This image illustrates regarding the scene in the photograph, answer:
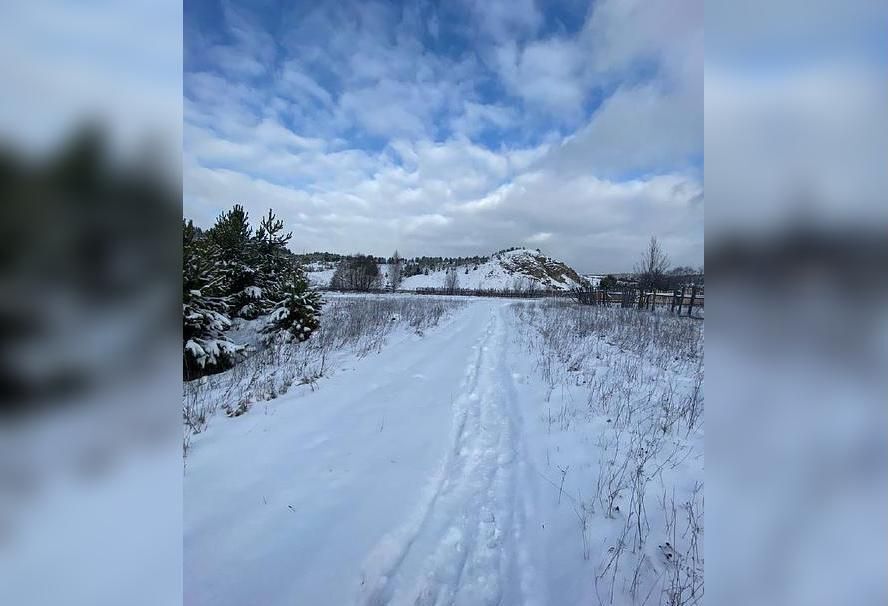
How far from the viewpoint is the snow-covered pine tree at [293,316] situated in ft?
31.9

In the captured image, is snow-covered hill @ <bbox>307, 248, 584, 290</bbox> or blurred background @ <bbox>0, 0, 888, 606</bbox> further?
snow-covered hill @ <bbox>307, 248, 584, 290</bbox>

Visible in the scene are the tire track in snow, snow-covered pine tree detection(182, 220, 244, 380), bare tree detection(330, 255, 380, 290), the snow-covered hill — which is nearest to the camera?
the tire track in snow

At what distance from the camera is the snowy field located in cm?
200

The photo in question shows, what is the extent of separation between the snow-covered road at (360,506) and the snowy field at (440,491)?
0.01m

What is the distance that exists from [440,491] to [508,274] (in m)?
98.2

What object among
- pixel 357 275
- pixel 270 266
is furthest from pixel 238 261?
pixel 357 275
